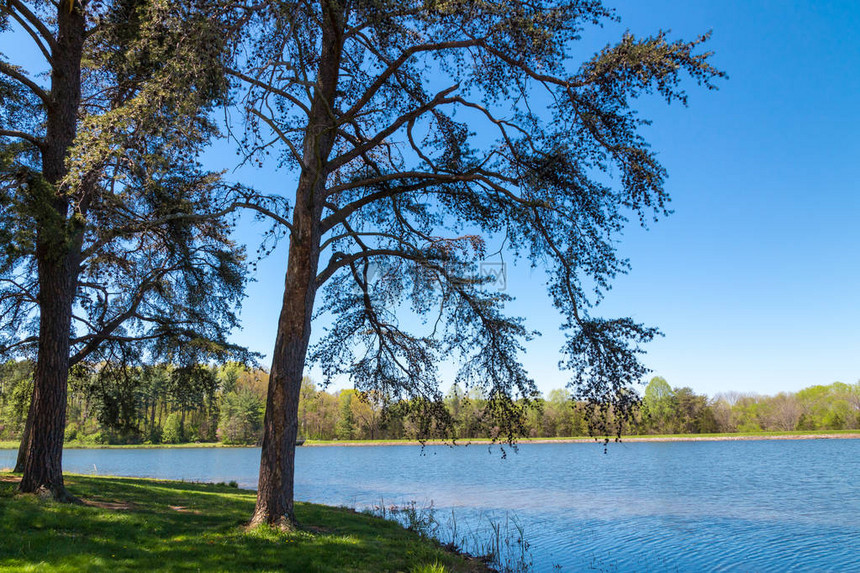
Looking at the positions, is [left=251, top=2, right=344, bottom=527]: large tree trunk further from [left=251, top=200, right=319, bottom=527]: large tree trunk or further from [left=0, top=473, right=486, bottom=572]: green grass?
[left=0, top=473, right=486, bottom=572]: green grass

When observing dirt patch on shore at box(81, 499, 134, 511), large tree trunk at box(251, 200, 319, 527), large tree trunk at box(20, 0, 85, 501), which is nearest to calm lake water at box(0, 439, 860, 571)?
large tree trunk at box(251, 200, 319, 527)

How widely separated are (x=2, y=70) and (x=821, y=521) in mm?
25716

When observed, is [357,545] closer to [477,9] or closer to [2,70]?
[477,9]

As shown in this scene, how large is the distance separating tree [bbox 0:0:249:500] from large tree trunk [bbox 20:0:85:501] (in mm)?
26

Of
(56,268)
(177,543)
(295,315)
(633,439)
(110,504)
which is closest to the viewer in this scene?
(177,543)

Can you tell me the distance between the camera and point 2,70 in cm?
1009

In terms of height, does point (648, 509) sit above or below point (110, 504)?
below

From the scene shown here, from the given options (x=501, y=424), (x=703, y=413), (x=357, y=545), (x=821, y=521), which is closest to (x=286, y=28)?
(x=501, y=424)

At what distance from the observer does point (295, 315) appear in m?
8.88

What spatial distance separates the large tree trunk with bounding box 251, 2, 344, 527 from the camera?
8.29 meters

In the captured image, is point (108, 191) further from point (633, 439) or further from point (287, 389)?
point (633, 439)

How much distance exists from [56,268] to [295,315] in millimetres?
5491

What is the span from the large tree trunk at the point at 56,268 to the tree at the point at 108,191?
3 centimetres

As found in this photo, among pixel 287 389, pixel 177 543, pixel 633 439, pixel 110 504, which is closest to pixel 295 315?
pixel 287 389
